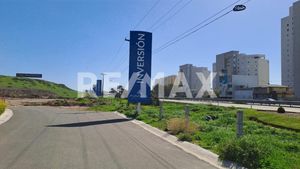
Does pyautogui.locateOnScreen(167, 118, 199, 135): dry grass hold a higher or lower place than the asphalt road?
higher

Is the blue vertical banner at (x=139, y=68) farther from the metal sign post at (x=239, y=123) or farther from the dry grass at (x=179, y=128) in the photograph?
the metal sign post at (x=239, y=123)

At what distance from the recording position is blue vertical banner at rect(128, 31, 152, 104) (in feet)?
127

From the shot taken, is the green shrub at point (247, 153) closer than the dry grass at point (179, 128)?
Yes

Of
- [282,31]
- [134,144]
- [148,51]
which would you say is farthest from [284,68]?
[134,144]

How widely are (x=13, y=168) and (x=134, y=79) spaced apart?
29.2 meters

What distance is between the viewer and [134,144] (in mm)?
15008

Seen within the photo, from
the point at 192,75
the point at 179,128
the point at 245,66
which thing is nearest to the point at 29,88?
the point at 192,75

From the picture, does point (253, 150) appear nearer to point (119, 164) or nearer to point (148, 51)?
point (119, 164)

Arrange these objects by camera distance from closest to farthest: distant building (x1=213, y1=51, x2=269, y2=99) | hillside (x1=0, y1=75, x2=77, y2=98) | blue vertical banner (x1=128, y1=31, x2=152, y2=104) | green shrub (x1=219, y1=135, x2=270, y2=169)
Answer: green shrub (x1=219, y1=135, x2=270, y2=169)
blue vertical banner (x1=128, y1=31, x2=152, y2=104)
hillside (x1=0, y1=75, x2=77, y2=98)
distant building (x1=213, y1=51, x2=269, y2=99)

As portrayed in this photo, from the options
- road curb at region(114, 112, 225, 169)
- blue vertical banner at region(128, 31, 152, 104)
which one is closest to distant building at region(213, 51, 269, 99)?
blue vertical banner at region(128, 31, 152, 104)

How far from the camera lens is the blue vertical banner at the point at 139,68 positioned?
38562 millimetres

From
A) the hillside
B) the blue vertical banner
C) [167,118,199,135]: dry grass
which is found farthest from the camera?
the hillside

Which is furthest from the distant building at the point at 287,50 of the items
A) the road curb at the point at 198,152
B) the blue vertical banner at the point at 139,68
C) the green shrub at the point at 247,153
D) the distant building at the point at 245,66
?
the green shrub at the point at 247,153

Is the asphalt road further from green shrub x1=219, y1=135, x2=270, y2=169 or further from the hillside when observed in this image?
the hillside
